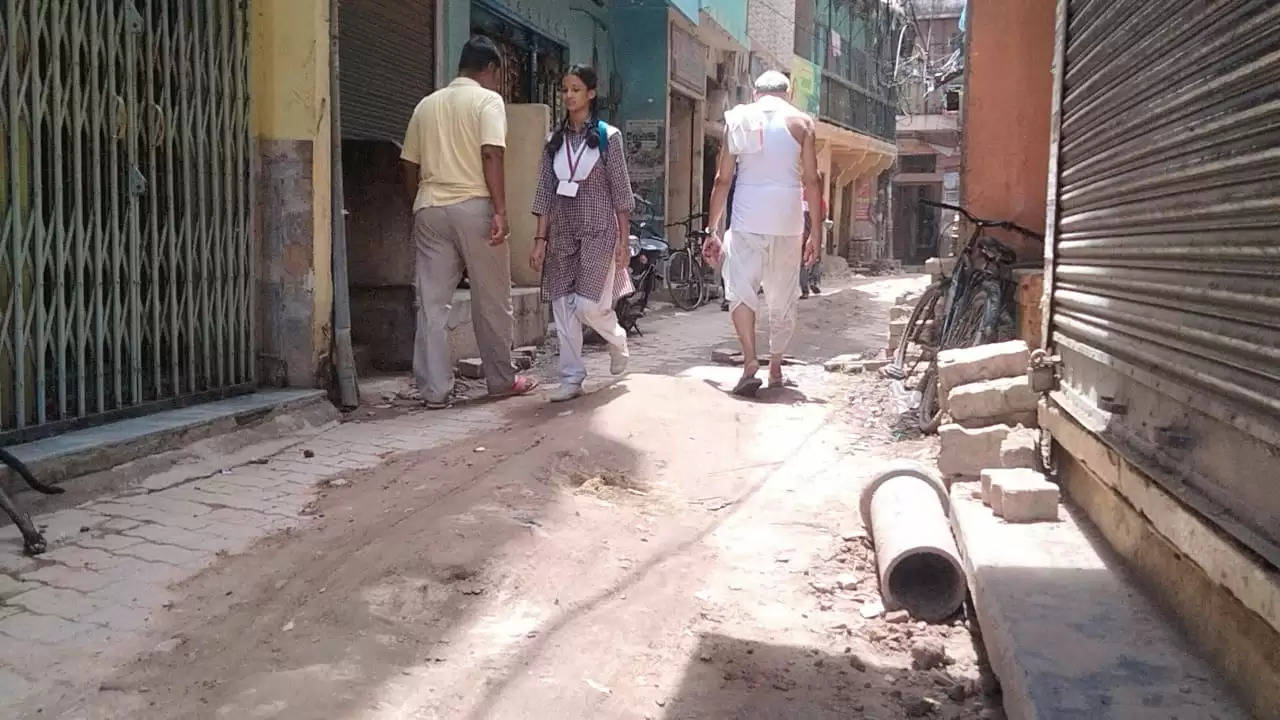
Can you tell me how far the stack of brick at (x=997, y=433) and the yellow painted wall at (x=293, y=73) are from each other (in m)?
3.27

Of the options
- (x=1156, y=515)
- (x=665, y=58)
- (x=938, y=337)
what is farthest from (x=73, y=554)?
(x=665, y=58)

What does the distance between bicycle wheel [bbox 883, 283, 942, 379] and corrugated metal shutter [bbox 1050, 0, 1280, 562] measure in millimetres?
2895

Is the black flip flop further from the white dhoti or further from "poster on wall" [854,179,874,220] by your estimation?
"poster on wall" [854,179,874,220]

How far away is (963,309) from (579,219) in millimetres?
2358

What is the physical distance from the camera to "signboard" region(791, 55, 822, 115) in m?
22.7

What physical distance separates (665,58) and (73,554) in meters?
13.4

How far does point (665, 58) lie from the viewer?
15.6 metres

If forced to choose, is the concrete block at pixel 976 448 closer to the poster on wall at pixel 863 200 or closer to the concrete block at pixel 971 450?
the concrete block at pixel 971 450

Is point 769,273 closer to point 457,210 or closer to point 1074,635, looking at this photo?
point 457,210

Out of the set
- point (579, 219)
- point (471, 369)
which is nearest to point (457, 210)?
point (579, 219)

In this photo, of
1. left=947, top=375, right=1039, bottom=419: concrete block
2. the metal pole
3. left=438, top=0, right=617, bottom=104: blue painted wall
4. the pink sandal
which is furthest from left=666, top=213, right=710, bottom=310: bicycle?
left=947, top=375, right=1039, bottom=419: concrete block

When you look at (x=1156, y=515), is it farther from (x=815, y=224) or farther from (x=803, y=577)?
(x=815, y=224)

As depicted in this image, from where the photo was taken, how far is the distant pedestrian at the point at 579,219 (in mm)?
6027

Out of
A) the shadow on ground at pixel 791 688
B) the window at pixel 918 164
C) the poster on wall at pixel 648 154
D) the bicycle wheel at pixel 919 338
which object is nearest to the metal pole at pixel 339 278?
the shadow on ground at pixel 791 688
